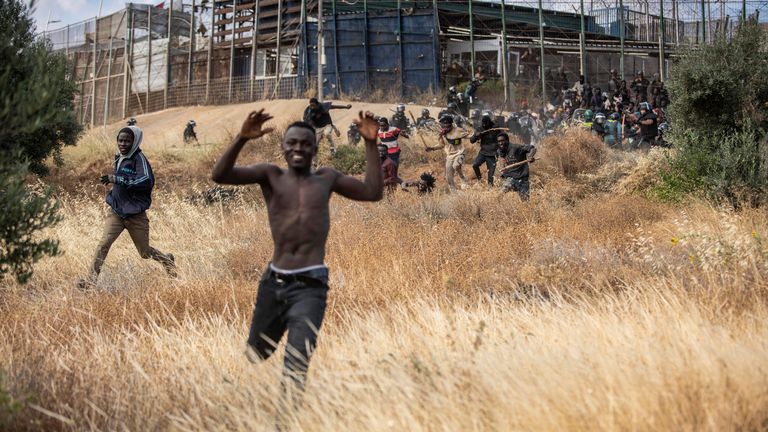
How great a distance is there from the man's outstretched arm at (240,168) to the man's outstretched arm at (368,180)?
485 mm

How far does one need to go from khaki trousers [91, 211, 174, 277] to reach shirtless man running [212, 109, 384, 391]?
4.41 metres

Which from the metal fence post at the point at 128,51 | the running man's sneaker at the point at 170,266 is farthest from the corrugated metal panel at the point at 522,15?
the running man's sneaker at the point at 170,266

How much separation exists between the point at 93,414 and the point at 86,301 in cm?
368

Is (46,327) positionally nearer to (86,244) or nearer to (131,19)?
(86,244)

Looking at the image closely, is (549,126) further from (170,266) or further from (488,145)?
(170,266)

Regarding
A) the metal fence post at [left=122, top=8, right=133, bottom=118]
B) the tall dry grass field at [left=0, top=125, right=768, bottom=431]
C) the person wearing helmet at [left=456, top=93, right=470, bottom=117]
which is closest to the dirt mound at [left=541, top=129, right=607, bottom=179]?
the tall dry grass field at [left=0, top=125, right=768, bottom=431]

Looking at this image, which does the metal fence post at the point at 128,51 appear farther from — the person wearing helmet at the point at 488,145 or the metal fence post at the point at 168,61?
the person wearing helmet at the point at 488,145

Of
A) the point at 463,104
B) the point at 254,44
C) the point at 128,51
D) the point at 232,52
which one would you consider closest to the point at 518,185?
the point at 463,104

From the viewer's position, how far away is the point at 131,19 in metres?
40.7

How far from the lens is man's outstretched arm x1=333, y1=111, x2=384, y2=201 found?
5.14 m

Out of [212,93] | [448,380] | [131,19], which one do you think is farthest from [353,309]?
[131,19]

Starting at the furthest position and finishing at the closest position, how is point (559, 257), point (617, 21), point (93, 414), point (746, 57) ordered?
point (617, 21) < point (746, 57) < point (559, 257) < point (93, 414)

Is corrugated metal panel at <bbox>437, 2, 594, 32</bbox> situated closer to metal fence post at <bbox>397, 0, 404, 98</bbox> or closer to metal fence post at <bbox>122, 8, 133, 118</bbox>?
metal fence post at <bbox>397, 0, 404, 98</bbox>

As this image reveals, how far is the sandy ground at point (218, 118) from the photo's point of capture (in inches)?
1153
